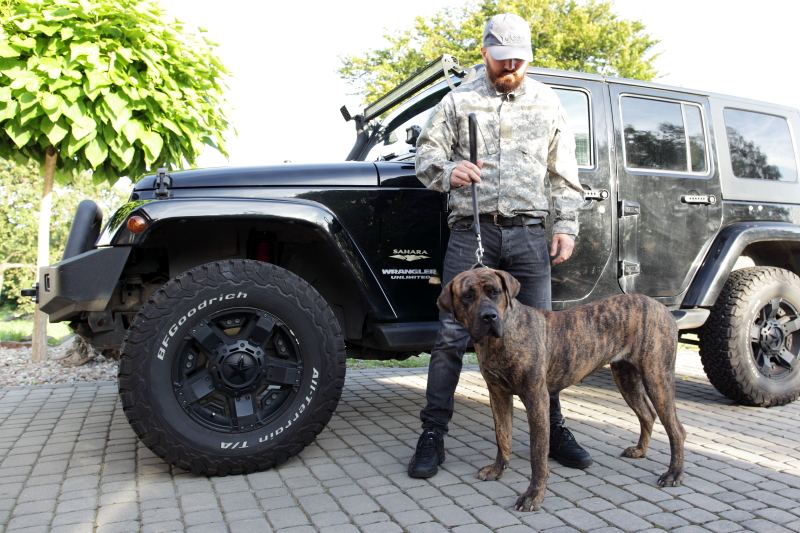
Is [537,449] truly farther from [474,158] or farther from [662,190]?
[662,190]

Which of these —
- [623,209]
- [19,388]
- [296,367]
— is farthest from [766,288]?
[19,388]

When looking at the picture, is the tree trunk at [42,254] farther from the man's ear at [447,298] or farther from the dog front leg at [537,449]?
the dog front leg at [537,449]

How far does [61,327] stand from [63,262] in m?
11.3

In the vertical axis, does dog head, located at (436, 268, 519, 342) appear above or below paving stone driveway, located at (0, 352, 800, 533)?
above

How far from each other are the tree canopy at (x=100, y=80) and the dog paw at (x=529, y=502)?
168 inches

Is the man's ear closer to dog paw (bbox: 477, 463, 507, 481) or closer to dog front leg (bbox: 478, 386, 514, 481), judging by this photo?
dog front leg (bbox: 478, 386, 514, 481)

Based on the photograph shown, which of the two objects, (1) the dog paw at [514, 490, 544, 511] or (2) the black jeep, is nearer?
(1) the dog paw at [514, 490, 544, 511]

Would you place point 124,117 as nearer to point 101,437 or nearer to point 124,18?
point 124,18

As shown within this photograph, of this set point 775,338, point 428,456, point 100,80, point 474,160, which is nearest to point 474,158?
point 474,160

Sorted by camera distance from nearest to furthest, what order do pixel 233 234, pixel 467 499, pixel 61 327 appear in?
pixel 467 499, pixel 233 234, pixel 61 327

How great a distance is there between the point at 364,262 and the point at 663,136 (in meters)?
2.53

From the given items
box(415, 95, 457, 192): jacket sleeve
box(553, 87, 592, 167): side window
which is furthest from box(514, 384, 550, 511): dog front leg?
box(553, 87, 592, 167): side window

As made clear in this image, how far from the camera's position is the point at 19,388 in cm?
544

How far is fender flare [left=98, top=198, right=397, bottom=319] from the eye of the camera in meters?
3.09
